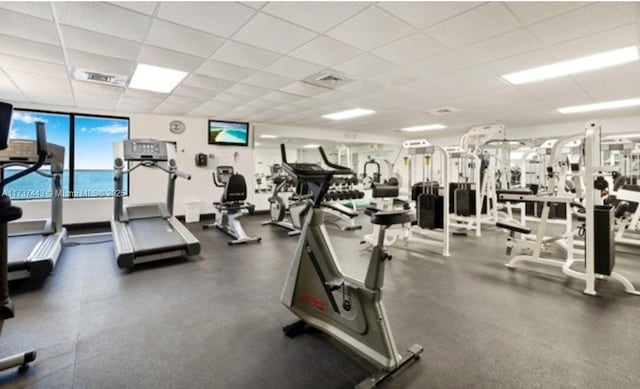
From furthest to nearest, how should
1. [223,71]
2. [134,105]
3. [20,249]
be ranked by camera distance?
[134,105] → [223,71] → [20,249]

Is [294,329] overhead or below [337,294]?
below

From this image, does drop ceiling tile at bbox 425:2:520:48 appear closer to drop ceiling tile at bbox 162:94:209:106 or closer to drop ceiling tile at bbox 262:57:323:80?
drop ceiling tile at bbox 262:57:323:80

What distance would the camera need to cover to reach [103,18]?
2549 millimetres

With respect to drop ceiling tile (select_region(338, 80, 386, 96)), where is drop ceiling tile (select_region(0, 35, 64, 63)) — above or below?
below

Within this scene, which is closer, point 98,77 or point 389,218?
point 389,218

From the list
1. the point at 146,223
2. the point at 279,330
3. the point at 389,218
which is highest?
the point at 389,218

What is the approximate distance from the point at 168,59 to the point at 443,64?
3.28 m

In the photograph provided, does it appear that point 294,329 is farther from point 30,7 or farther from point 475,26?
point 30,7

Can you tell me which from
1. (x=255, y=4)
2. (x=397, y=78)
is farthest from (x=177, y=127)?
(x=255, y=4)

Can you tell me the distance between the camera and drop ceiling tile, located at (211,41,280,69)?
3170mm

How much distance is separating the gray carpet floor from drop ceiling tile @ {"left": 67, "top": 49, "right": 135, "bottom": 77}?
2490mm

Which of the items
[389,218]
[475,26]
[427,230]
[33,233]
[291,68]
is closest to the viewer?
[389,218]

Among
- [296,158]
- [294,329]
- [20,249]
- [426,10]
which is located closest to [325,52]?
[426,10]

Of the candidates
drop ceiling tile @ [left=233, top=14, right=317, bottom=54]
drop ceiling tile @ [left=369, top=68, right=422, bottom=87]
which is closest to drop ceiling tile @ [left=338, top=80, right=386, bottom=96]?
drop ceiling tile @ [left=369, top=68, right=422, bottom=87]
